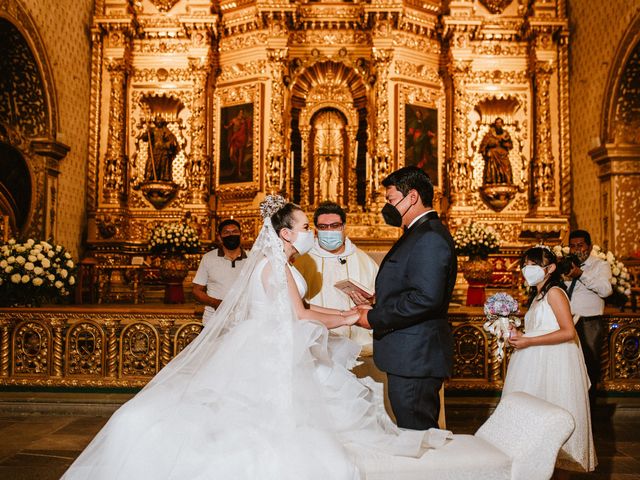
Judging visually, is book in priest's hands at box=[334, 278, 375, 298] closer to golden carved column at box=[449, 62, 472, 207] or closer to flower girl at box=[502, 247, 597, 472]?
flower girl at box=[502, 247, 597, 472]

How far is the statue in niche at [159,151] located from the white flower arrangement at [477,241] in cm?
649

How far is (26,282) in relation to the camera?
7.00 meters

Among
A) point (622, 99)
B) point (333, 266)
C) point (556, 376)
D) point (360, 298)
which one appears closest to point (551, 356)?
point (556, 376)

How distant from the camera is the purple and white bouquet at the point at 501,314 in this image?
12.4 feet

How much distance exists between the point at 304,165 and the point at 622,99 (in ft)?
20.6

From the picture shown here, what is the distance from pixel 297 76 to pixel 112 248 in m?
5.29

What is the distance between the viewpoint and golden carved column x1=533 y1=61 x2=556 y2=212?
41.2 ft

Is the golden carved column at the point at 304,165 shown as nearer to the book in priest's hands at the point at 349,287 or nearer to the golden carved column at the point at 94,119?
the golden carved column at the point at 94,119

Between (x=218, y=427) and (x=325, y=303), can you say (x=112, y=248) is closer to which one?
(x=325, y=303)

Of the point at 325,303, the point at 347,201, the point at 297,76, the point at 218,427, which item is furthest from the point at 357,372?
the point at 297,76

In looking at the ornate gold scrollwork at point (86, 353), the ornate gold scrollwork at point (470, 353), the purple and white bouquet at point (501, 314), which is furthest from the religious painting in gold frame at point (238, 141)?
the purple and white bouquet at point (501, 314)

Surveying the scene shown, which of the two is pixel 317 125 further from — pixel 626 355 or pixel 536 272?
pixel 536 272

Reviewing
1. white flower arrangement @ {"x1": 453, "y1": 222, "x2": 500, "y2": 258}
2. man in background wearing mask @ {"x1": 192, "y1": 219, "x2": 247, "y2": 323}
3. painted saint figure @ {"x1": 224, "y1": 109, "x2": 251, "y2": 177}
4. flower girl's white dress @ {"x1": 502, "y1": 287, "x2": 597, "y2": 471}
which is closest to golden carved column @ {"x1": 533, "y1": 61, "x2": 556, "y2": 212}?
white flower arrangement @ {"x1": 453, "y1": 222, "x2": 500, "y2": 258}

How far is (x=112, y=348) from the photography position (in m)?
6.56
